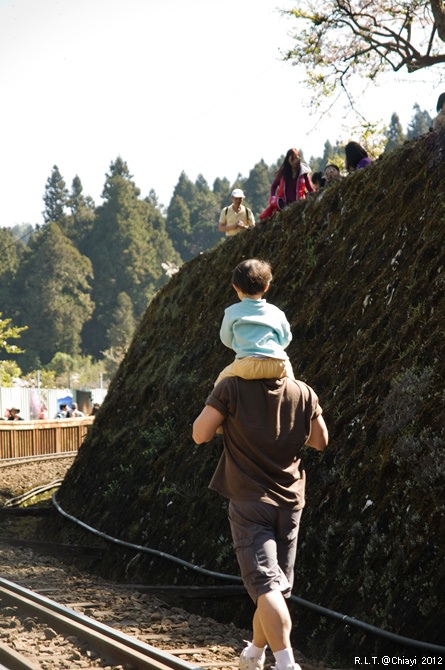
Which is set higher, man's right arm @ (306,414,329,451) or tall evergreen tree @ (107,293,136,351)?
tall evergreen tree @ (107,293,136,351)

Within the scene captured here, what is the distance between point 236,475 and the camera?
4.77 metres

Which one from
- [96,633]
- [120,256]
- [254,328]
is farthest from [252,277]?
[120,256]

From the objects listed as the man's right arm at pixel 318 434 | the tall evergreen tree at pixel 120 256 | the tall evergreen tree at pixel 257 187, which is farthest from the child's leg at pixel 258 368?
the tall evergreen tree at pixel 257 187

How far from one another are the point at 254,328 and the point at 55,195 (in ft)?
511

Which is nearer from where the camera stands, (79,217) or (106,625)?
(106,625)

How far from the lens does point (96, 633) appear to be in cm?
629

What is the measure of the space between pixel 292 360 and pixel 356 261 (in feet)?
3.71

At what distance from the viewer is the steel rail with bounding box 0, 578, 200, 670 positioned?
5.59 metres

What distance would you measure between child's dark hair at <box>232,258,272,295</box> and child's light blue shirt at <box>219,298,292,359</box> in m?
0.06

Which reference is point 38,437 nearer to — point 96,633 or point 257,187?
point 96,633

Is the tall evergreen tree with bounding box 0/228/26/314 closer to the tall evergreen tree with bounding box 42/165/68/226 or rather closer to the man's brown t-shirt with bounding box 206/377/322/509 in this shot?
the tall evergreen tree with bounding box 42/165/68/226

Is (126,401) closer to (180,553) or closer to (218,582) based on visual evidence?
(180,553)

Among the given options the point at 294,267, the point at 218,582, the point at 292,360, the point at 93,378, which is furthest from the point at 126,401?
the point at 93,378

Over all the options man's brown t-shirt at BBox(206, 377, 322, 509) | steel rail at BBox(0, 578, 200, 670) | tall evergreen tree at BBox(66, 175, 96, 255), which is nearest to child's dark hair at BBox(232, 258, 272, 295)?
man's brown t-shirt at BBox(206, 377, 322, 509)
